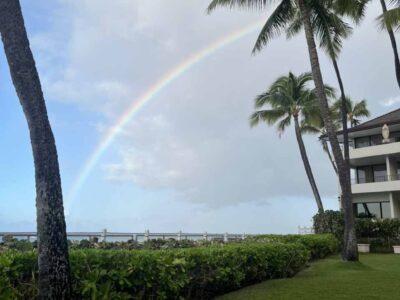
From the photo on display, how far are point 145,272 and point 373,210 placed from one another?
3496 centimetres

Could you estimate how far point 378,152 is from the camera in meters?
37.4

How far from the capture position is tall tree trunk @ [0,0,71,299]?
19.8ft

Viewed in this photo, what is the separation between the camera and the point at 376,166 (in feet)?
136

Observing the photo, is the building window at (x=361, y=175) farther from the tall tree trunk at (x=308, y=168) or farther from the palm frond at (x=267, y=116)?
the palm frond at (x=267, y=116)

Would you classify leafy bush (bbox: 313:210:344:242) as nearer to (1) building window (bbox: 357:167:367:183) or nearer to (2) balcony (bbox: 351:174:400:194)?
(2) balcony (bbox: 351:174:400:194)

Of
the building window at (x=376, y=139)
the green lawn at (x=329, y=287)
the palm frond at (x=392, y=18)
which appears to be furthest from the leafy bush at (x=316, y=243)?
the building window at (x=376, y=139)

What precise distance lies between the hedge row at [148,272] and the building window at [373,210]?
2827 cm

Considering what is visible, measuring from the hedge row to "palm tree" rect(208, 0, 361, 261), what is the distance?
758 centimetres

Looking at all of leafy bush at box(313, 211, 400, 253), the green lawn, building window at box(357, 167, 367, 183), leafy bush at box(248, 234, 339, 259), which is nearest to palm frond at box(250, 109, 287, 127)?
building window at box(357, 167, 367, 183)

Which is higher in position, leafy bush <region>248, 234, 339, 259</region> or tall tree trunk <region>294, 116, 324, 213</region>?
tall tree trunk <region>294, 116, 324, 213</region>

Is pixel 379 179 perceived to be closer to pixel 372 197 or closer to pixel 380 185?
pixel 372 197

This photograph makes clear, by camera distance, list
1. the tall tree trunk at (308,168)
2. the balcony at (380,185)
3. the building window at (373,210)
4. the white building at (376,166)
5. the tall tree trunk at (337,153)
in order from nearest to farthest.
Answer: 1. the tall tree trunk at (337,153)
2. the tall tree trunk at (308,168)
3. the balcony at (380,185)
4. the white building at (376,166)
5. the building window at (373,210)

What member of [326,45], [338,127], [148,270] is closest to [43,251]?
[148,270]

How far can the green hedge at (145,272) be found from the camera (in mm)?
7012
